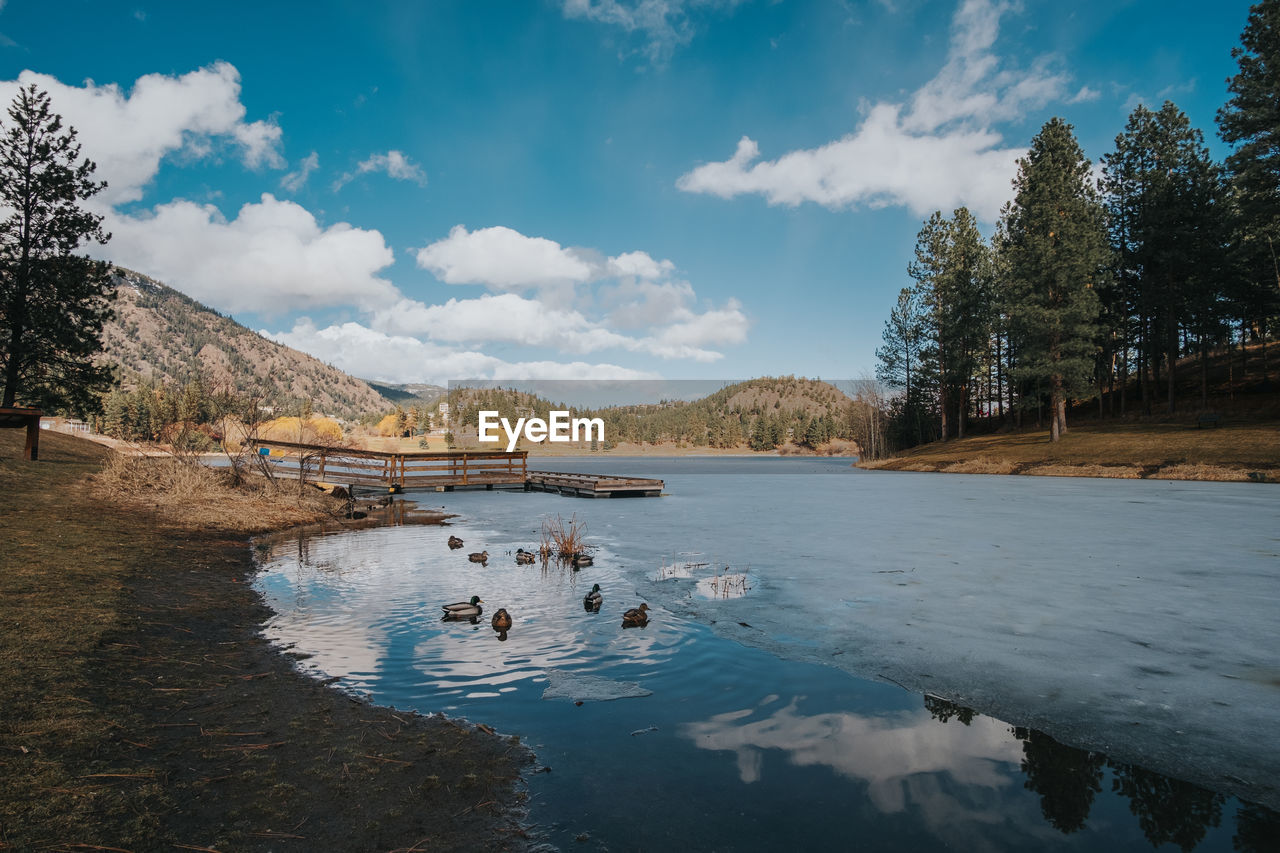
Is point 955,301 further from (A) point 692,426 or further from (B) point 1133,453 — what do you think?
(A) point 692,426

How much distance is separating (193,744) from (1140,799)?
20.0ft

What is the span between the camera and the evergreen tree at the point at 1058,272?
43.0 meters

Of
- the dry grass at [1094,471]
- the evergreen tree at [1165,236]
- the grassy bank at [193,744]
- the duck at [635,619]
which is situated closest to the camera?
the grassy bank at [193,744]

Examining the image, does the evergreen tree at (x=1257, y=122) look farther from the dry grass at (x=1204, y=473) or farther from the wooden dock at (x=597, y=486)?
the wooden dock at (x=597, y=486)

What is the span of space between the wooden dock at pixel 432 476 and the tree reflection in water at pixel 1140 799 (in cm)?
2540

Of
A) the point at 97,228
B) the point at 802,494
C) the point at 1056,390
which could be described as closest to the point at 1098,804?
the point at 802,494

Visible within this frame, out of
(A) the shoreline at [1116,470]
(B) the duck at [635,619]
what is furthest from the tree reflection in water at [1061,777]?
(A) the shoreline at [1116,470]

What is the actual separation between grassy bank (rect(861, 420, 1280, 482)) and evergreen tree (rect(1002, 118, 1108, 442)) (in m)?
2.99

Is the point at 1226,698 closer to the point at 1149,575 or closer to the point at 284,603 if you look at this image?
the point at 1149,575

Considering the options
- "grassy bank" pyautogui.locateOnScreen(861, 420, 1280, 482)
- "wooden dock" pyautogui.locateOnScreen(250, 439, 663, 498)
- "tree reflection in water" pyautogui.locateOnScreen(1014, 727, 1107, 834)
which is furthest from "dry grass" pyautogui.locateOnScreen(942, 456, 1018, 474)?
"tree reflection in water" pyautogui.locateOnScreen(1014, 727, 1107, 834)

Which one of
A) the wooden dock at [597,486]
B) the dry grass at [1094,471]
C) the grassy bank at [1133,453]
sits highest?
the grassy bank at [1133,453]

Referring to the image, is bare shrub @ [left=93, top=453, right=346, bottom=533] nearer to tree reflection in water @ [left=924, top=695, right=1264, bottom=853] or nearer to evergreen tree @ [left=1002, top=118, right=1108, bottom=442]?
tree reflection in water @ [left=924, top=695, right=1264, bottom=853]

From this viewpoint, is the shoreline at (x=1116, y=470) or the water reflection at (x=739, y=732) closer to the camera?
the water reflection at (x=739, y=732)

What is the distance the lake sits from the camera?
3881mm
